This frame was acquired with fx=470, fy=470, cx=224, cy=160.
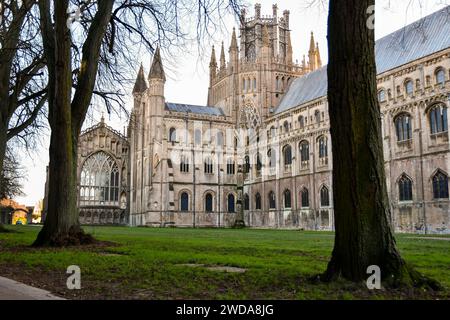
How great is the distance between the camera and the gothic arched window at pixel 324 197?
1625 inches

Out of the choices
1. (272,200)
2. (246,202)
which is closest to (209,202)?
(246,202)

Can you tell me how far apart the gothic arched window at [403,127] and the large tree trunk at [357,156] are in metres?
30.1

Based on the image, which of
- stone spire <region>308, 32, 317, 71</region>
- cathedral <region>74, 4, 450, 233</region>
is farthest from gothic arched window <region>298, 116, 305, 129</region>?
stone spire <region>308, 32, 317, 71</region>

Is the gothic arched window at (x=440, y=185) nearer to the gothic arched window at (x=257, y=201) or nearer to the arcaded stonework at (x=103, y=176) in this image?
the gothic arched window at (x=257, y=201)

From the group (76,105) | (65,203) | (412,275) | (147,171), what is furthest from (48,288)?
(147,171)

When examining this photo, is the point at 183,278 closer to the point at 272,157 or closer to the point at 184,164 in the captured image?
the point at 272,157

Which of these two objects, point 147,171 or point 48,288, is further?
point 147,171

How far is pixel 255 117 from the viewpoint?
58.1m

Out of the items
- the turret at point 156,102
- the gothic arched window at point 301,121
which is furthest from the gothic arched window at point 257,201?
the turret at point 156,102

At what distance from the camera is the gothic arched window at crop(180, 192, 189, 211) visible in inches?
2152

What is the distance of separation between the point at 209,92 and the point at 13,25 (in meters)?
54.9

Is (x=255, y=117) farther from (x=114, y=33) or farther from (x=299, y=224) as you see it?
(x=114, y=33)

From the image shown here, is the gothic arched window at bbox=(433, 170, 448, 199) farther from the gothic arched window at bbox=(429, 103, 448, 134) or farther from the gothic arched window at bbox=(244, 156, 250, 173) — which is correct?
the gothic arched window at bbox=(244, 156, 250, 173)

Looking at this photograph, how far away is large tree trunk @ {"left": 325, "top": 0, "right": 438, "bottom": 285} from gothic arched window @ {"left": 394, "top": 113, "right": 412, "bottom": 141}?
1187 inches
